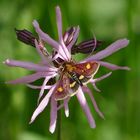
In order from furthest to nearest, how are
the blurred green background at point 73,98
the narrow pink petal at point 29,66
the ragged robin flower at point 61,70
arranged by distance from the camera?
the blurred green background at point 73,98
the ragged robin flower at point 61,70
the narrow pink petal at point 29,66

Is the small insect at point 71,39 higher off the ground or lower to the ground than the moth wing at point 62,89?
higher

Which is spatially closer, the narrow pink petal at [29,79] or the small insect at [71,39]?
the narrow pink petal at [29,79]

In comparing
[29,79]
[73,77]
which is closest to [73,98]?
[73,77]

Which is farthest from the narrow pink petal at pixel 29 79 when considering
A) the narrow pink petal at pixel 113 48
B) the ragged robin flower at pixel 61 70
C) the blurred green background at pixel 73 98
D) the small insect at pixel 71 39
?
the blurred green background at pixel 73 98

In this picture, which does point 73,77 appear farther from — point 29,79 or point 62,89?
point 29,79

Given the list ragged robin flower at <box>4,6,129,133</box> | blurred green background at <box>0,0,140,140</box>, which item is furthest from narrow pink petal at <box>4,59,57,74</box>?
blurred green background at <box>0,0,140,140</box>

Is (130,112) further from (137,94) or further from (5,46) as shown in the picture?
(5,46)

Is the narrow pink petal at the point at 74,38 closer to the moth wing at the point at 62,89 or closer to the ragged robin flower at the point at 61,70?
the ragged robin flower at the point at 61,70
